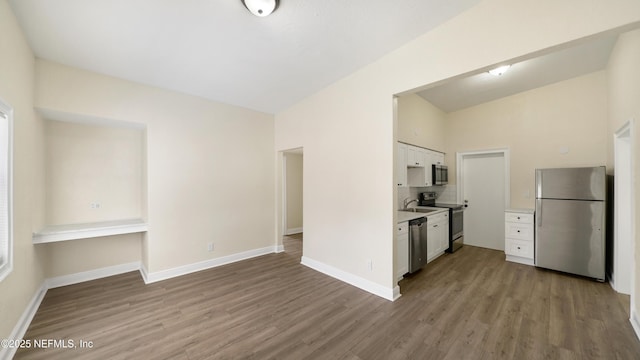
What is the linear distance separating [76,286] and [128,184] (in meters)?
1.50

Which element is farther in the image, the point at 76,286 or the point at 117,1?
the point at 76,286

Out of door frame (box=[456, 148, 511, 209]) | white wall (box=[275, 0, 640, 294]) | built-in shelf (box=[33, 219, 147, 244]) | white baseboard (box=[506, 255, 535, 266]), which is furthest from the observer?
door frame (box=[456, 148, 511, 209])

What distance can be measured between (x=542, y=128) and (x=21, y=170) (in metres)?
7.28

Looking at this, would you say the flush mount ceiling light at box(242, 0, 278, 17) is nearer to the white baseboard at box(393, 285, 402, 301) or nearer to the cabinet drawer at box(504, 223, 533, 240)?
the white baseboard at box(393, 285, 402, 301)

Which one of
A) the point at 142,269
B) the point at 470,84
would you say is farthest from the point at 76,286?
the point at 470,84

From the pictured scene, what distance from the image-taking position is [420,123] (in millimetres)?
4645

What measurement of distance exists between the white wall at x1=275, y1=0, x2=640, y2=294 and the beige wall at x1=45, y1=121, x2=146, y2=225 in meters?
2.45

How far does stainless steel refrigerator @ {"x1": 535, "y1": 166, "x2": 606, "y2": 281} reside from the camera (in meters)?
3.29

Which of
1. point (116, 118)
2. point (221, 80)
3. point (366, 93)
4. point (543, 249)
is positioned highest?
point (221, 80)

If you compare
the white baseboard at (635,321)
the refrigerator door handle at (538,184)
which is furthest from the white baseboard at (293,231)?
the white baseboard at (635,321)

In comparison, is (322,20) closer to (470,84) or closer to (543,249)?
(470,84)

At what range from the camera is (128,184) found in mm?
3668

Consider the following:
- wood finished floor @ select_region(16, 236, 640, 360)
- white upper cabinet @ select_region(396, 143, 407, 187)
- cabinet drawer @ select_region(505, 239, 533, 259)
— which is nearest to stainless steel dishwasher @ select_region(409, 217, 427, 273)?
wood finished floor @ select_region(16, 236, 640, 360)

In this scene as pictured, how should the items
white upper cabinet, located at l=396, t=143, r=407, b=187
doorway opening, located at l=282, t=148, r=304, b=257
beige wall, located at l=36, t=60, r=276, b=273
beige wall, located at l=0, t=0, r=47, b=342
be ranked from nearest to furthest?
beige wall, located at l=0, t=0, r=47, b=342
beige wall, located at l=36, t=60, r=276, b=273
white upper cabinet, located at l=396, t=143, r=407, b=187
doorway opening, located at l=282, t=148, r=304, b=257
